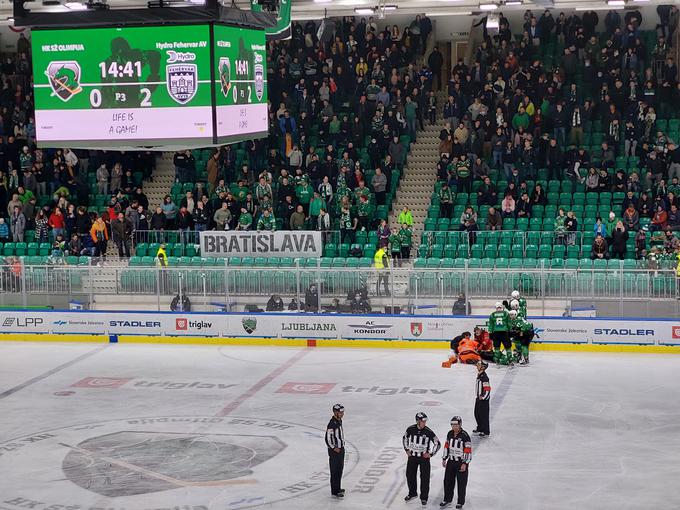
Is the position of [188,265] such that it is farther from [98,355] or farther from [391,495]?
[391,495]

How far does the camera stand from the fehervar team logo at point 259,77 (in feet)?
65.5

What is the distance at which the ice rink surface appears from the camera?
1727 centimetres

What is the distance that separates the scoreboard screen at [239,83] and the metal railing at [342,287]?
8268mm

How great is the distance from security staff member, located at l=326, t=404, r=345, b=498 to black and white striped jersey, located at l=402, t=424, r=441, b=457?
0.97m

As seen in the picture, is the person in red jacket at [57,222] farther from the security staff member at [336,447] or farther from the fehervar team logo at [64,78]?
the security staff member at [336,447]

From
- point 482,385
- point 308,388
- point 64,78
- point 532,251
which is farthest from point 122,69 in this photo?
point 532,251

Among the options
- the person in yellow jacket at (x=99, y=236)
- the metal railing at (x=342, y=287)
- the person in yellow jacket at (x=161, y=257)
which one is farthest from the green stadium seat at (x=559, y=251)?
the person in yellow jacket at (x=99, y=236)

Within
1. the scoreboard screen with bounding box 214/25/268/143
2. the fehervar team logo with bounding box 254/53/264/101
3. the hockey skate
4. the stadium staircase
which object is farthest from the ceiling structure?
the scoreboard screen with bounding box 214/25/268/143

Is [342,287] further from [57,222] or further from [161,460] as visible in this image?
[57,222]

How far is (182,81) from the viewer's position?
1833cm

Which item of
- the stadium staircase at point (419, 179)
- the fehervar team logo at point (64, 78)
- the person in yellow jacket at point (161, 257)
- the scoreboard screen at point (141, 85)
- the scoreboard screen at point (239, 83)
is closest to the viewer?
the scoreboard screen at point (141, 85)

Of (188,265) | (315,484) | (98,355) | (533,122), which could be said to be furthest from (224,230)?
(315,484)

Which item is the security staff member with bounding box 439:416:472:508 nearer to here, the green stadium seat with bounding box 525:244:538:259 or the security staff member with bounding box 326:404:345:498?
the security staff member with bounding box 326:404:345:498

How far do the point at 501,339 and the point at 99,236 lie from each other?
13186 millimetres
